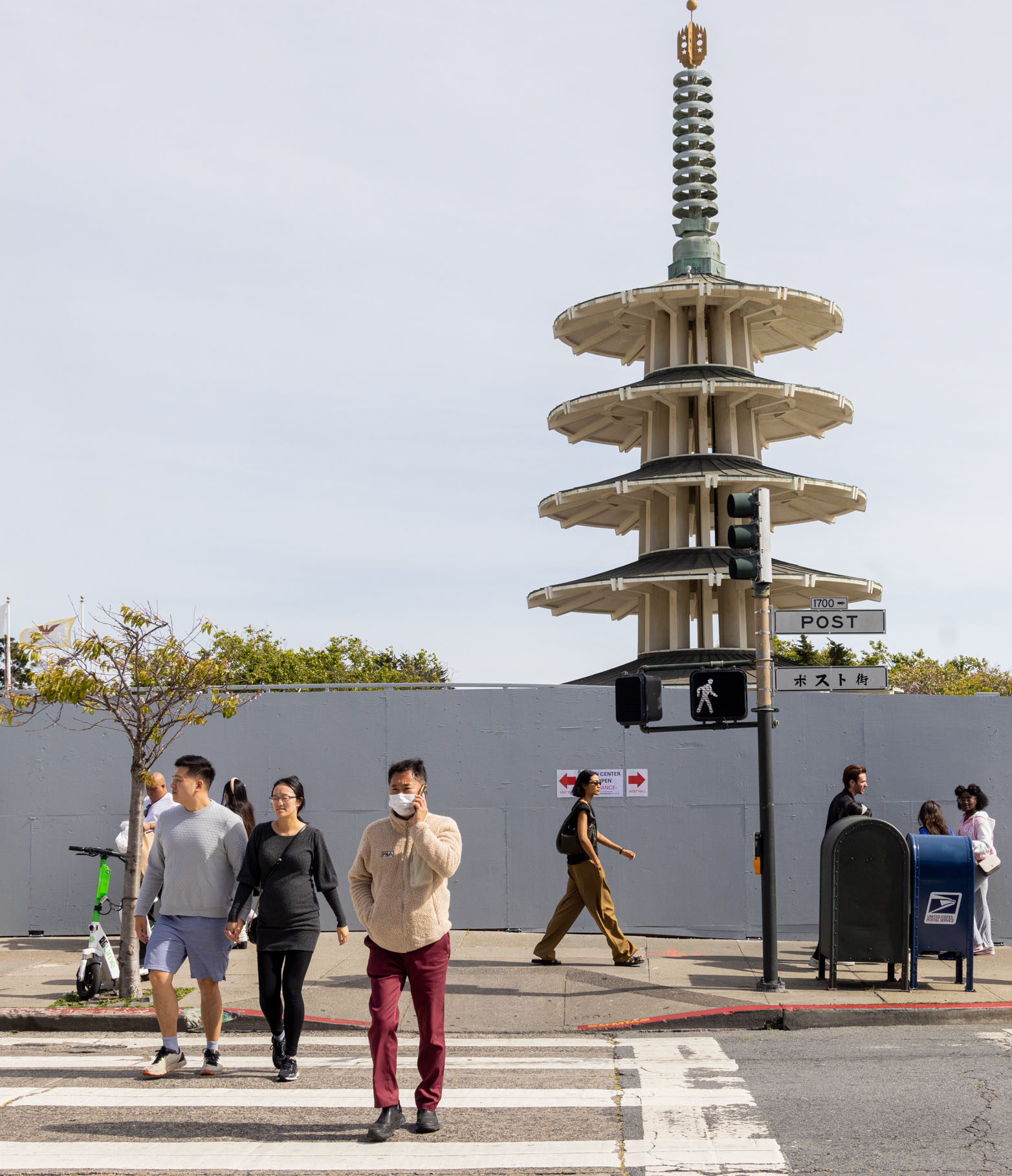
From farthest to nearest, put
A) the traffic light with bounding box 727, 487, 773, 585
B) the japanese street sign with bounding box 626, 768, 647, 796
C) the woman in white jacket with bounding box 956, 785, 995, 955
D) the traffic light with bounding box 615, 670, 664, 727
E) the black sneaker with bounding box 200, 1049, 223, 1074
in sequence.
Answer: the japanese street sign with bounding box 626, 768, 647, 796 < the woman in white jacket with bounding box 956, 785, 995, 955 < the traffic light with bounding box 615, 670, 664, 727 < the traffic light with bounding box 727, 487, 773, 585 < the black sneaker with bounding box 200, 1049, 223, 1074

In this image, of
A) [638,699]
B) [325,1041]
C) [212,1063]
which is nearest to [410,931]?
[212,1063]

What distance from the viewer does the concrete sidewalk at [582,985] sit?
10742 millimetres

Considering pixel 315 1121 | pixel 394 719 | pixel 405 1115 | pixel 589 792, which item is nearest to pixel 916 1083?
pixel 405 1115

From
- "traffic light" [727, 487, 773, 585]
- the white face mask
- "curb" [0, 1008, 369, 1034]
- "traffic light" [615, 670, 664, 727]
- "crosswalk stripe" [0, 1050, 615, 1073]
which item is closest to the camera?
the white face mask

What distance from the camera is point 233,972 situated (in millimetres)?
12492

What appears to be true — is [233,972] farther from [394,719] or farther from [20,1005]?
[394,719]

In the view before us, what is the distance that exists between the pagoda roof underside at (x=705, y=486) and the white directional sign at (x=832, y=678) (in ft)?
40.0

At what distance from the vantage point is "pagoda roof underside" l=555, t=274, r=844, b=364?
90.4 feet

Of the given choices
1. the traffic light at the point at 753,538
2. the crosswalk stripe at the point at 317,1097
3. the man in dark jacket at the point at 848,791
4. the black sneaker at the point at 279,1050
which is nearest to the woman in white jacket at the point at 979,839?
the man in dark jacket at the point at 848,791

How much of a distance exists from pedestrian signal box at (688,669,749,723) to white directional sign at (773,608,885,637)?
924 mm

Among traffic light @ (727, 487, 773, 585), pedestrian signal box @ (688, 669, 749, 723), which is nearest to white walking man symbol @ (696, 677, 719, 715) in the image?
pedestrian signal box @ (688, 669, 749, 723)

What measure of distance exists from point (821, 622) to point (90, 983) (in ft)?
24.2

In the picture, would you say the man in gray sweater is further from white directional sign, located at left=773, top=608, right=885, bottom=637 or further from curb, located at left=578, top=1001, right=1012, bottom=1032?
white directional sign, located at left=773, top=608, right=885, bottom=637

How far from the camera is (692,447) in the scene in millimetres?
27812
